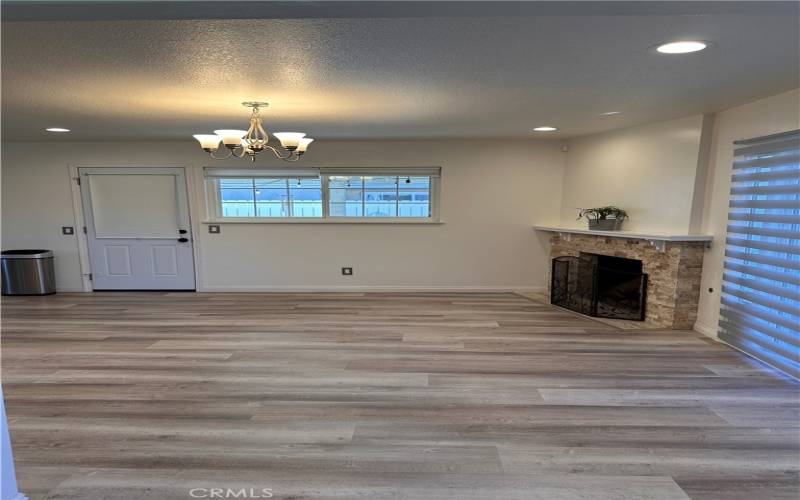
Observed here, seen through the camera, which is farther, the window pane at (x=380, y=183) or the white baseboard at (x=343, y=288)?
the white baseboard at (x=343, y=288)

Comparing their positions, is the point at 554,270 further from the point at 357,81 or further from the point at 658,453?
the point at 357,81

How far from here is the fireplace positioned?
13.8 ft

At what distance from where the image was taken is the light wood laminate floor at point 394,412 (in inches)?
70.4

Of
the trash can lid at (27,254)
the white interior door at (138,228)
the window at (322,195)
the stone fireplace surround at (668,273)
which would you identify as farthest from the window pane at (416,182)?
the trash can lid at (27,254)

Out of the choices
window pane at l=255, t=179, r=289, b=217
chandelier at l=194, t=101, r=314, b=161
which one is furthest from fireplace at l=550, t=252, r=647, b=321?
window pane at l=255, t=179, r=289, b=217

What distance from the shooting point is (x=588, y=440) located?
2064mm

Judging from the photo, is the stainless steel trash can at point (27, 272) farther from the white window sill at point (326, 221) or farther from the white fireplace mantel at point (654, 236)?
the white fireplace mantel at point (654, 236)

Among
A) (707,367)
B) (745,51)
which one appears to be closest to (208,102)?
(745,51)

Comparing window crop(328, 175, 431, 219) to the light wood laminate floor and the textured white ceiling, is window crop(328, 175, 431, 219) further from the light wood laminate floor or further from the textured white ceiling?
the light wood laminate floor

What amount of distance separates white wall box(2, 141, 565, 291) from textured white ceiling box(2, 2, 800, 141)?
5.00ft

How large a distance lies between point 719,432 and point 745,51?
2074 mm

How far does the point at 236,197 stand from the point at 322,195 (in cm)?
126

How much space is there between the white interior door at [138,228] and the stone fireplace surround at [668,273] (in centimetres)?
560

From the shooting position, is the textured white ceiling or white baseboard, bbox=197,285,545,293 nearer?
the textured white ceiling
